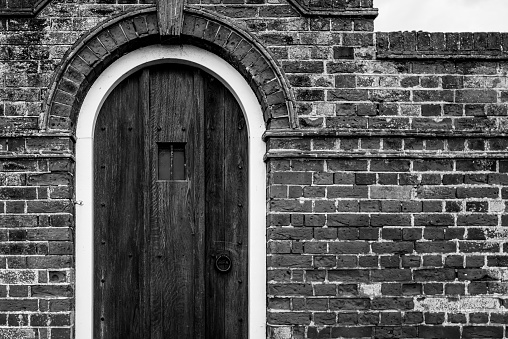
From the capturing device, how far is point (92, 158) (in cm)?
495

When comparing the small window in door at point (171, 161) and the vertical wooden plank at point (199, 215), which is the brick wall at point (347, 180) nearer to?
the vertical wooden plank at point (199, 215)

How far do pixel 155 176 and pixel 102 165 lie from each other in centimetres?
41

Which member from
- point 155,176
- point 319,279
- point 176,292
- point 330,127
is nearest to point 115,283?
point 176,292

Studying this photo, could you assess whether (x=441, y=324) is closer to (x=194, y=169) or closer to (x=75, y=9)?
(x=194, y=169)

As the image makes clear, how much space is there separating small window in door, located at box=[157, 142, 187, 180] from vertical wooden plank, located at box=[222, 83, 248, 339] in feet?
1.08

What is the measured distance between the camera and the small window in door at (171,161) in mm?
5008

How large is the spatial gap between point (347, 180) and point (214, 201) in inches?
40.2

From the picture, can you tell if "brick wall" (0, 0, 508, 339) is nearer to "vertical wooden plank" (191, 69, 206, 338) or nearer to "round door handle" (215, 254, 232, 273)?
"round door handle" (215, 254, 232, 273)

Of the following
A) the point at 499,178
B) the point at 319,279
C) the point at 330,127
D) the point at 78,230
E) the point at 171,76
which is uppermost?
the point at 171,76

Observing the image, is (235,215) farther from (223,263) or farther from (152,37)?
(152,37)

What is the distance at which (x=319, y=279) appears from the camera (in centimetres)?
477

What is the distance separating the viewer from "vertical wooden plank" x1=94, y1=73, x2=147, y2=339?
16.2 ft

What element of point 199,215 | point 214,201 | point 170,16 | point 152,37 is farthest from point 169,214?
point 170,16

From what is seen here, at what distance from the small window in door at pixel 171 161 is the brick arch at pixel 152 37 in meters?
0.69
